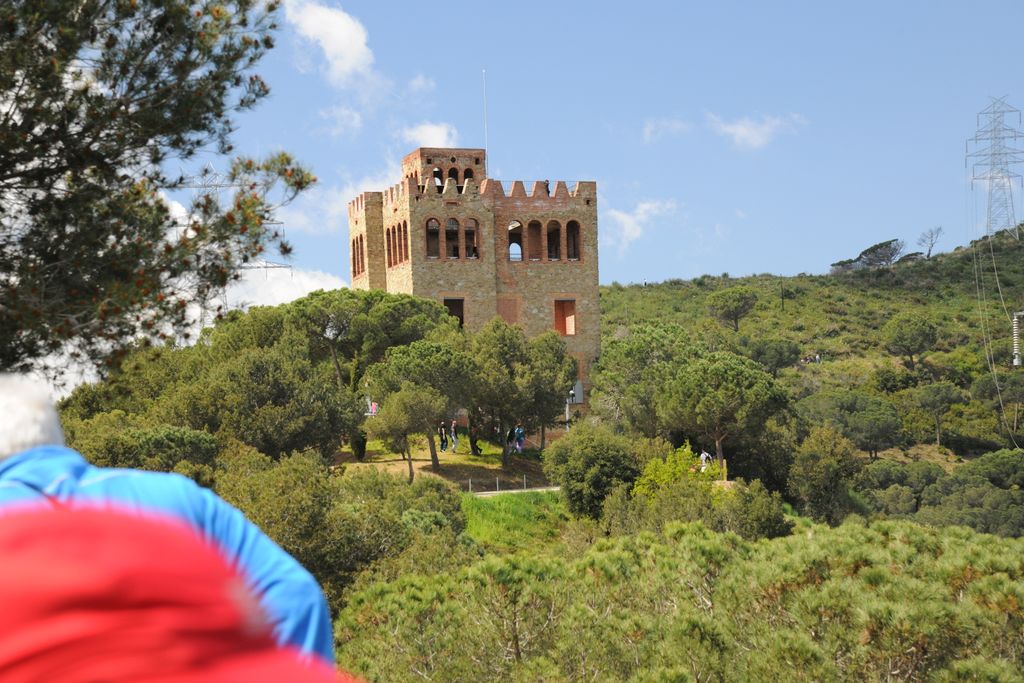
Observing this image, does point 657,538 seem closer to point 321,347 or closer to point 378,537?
point 378,537

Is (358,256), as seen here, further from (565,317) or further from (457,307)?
(565,317)

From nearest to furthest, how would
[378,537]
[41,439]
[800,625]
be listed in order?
[41,439]
[800,625]
[378,537]

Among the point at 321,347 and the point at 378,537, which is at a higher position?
the point at 321,347

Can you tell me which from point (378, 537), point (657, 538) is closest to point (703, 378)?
point (378, 537)

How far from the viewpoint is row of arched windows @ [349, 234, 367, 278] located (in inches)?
1889

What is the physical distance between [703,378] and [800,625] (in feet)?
89.6

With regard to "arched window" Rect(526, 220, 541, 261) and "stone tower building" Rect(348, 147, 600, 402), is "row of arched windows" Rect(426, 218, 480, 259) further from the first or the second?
"arched window" Rect(526, 220, 541, 261)

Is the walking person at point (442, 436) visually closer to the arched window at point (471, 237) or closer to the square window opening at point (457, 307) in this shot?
the square window opening at point (457, 307)

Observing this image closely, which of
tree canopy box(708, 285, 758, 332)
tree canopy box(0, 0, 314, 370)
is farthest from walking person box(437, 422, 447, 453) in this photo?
tree canopy box(708, 285, 758, 332)

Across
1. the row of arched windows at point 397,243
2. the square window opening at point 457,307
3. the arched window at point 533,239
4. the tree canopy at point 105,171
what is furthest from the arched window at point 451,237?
the tree canopy at point 105,171

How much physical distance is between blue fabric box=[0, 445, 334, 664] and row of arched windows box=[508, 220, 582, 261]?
43.7 meters

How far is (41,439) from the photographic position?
139cm

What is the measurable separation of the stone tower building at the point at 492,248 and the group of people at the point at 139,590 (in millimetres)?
41676

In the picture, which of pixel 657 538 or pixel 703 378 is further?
pixel 703 378
